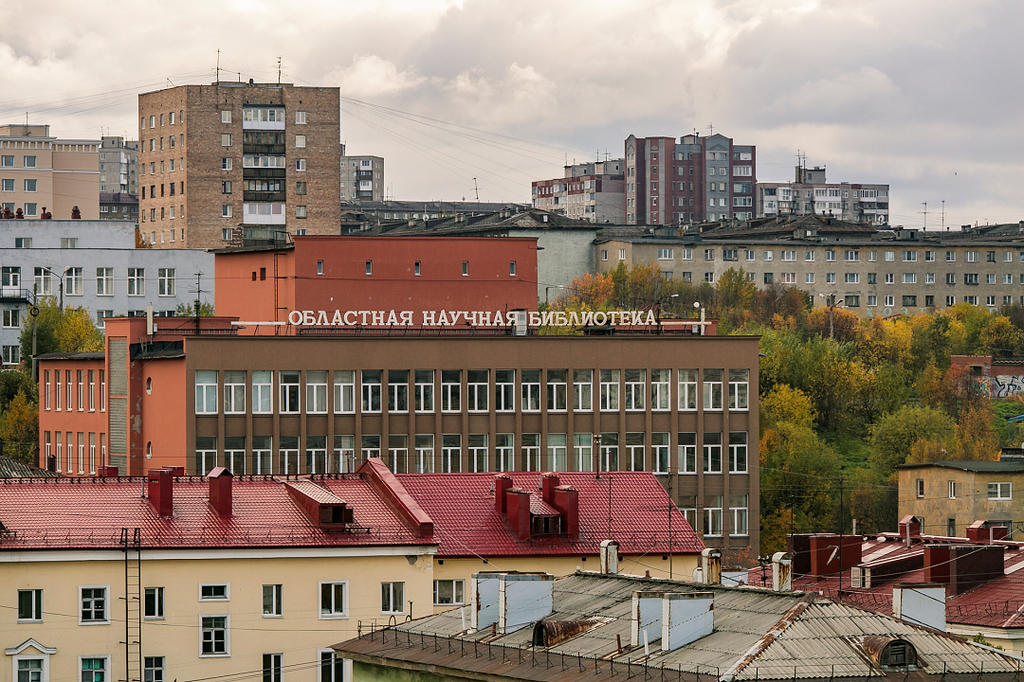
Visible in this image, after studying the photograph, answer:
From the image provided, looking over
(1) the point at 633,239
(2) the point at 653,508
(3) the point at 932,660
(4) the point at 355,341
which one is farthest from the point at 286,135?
(3) the point at 932,660

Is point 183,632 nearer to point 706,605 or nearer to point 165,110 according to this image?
point 706,605

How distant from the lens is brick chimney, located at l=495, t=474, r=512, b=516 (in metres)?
61.7

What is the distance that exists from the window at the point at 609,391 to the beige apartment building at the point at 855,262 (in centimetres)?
8380

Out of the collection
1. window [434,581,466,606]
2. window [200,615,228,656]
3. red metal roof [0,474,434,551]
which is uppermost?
red metal roof [0,474,434,551]

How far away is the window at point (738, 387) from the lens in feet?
286

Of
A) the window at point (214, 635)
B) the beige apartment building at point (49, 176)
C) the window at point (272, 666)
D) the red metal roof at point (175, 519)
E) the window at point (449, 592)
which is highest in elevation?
the beige apartment building at point (49, 176)

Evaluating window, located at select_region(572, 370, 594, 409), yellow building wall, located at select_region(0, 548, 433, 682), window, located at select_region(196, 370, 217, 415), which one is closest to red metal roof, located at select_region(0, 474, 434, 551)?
yellow building wall, located at select_region(0, 548, 433, 682)

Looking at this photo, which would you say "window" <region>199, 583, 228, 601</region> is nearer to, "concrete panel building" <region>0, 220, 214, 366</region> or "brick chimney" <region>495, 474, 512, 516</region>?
"brick chimney" <region>495, 474, 512, 516</region>

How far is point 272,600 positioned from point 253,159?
395 feet

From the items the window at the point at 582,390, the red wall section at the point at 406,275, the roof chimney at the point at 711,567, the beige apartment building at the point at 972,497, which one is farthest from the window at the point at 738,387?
the roof chimney at the point at 711,567

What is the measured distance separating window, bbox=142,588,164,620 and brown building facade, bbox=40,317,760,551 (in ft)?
89.5

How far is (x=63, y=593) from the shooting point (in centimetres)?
5269

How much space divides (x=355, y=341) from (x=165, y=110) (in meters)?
98.0

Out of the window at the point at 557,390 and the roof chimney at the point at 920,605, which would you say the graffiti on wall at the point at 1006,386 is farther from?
the roof chimney at the point at 920,605
